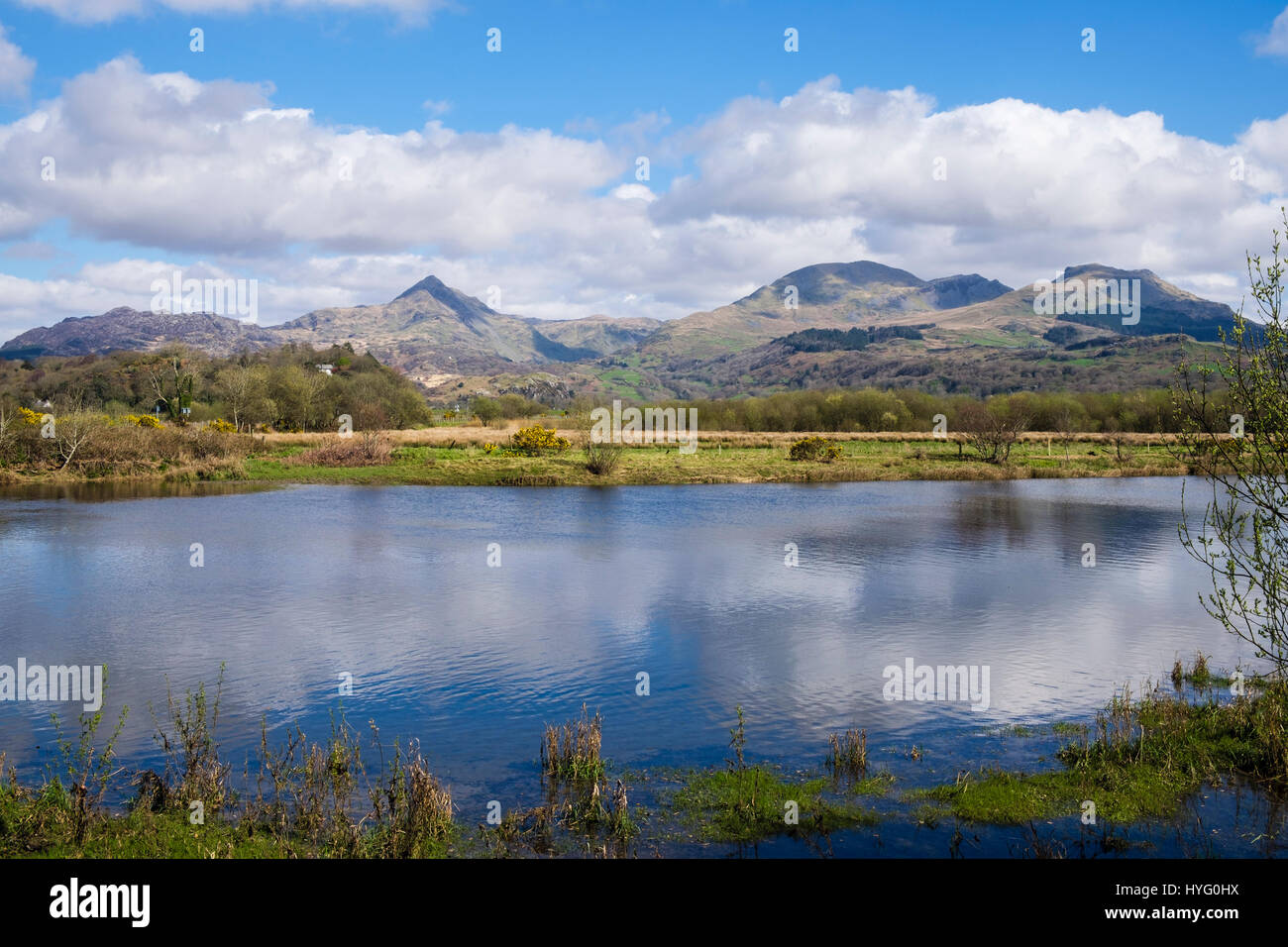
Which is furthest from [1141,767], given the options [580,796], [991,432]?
[991,432]

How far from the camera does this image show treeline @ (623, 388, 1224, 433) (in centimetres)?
9669

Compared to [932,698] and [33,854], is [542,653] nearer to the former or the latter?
[932,698]

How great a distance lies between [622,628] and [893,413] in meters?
82.7

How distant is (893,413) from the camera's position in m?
97.6

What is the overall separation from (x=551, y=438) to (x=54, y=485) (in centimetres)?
3174

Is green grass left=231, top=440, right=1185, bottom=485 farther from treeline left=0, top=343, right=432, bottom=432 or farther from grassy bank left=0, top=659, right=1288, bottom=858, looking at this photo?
grassy bank left=0, top=659, right=1288, bottom=858

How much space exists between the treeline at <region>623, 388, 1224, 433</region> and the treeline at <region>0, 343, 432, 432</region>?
36194 millimetres

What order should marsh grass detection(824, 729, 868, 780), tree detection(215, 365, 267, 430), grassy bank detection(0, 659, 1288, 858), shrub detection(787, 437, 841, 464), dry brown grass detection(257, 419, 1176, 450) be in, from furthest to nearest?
tree detection(215, 365, 267, 430) → dry brown grass detection(257, 419, 1176, 450) → shrub detection(787, 437, 841, 464) → marsh grass detection(824, 729, 868, 780) → grassy bank detection(0, 659, 1288, 858)

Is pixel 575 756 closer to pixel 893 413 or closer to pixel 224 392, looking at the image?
pixel 224 392

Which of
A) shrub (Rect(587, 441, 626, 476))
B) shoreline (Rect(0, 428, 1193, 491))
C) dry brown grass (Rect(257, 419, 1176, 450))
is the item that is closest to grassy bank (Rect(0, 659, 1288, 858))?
shoreline (Rect(0, 428, 1193, 491))

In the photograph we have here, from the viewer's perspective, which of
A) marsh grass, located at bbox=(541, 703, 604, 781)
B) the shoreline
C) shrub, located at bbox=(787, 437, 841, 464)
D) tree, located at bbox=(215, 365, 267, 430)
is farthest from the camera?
tree, located at bbox=(215, 365, 267, 430)

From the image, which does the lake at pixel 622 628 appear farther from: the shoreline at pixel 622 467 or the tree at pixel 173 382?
the tree at pixel 173 382

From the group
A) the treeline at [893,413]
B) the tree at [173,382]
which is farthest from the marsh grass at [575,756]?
the treeline at [893,413]
